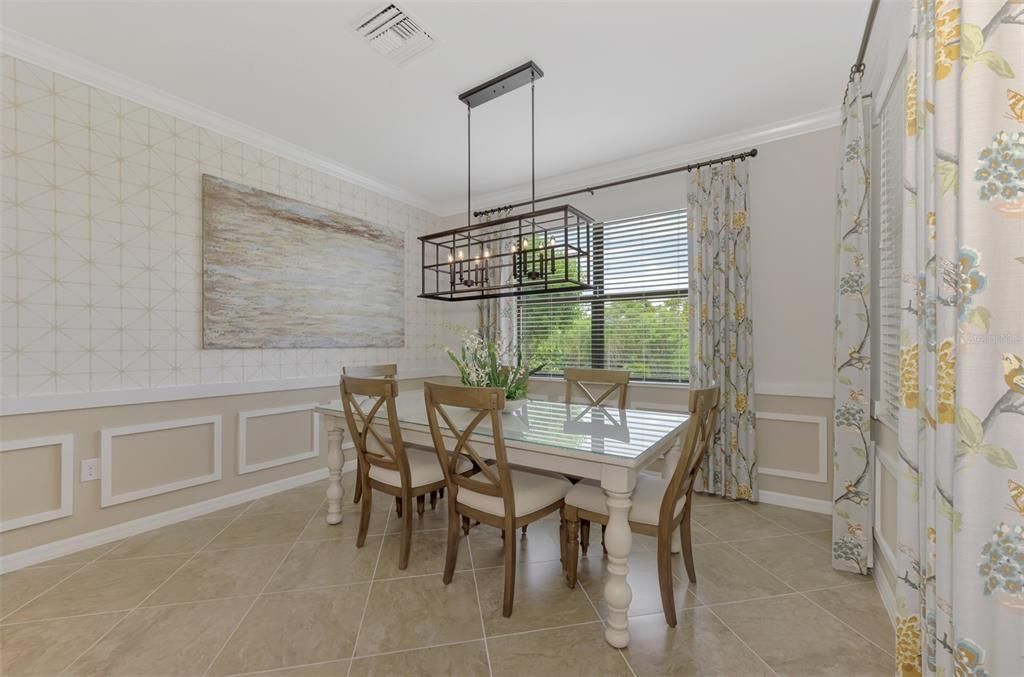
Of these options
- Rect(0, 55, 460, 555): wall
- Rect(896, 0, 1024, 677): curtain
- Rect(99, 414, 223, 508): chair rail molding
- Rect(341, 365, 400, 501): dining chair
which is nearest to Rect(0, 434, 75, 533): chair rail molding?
Rect(0, 55, 460, 555): wall

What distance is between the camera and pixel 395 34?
6.89 feet

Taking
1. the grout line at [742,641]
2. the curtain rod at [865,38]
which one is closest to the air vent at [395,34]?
the curtain rod at [865,38]

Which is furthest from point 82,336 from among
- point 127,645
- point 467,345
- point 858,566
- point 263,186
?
point 858,566

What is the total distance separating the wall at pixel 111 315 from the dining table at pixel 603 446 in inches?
40.2

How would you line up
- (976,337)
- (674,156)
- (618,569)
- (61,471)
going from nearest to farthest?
(976,337) < (618,569) < (61,471) < (674,156)

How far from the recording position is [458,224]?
15.5 feet

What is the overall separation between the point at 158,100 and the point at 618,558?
3786 millimetres

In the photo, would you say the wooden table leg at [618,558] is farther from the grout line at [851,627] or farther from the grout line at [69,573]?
the grout line at [69,573]

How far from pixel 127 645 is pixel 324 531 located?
1.03 m

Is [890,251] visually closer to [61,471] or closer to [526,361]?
[526,361]

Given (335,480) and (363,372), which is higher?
(363,372)

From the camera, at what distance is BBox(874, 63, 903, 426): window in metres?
1.86

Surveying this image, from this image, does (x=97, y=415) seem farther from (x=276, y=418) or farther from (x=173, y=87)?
(x=173, y=87)

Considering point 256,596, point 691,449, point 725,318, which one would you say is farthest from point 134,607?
point 725,318
